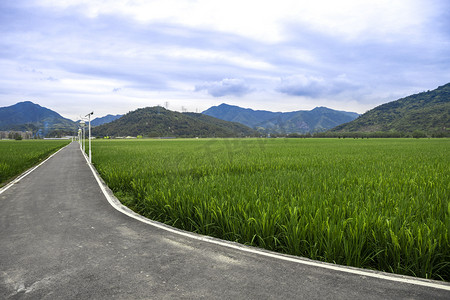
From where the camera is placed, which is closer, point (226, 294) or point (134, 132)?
point (226, 294)

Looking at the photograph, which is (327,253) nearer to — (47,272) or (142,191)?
(47,272)

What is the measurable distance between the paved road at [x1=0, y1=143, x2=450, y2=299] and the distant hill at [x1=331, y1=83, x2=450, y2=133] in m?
148

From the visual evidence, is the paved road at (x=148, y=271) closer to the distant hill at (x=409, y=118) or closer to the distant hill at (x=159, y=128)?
the distant hill at (x=409, y=118)

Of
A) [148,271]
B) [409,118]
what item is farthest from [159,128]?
[148,271]

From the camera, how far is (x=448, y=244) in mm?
3773

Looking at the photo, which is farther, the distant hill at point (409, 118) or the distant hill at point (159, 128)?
the distant hill at point (159, 128)

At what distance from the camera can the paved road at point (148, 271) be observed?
3158 mm

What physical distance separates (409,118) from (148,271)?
7408 inches

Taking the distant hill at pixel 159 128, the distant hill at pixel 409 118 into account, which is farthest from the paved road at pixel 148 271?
the distant hill at pixel 159 128

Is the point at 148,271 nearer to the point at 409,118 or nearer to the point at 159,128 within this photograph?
the point at 159,128

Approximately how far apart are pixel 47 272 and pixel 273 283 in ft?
10.2

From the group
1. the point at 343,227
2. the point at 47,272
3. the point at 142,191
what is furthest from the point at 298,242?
the point at 142,191

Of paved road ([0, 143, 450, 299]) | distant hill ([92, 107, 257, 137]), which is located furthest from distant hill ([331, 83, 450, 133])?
paved road ([0, 143, 450, 299])

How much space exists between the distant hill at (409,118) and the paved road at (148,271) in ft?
487
